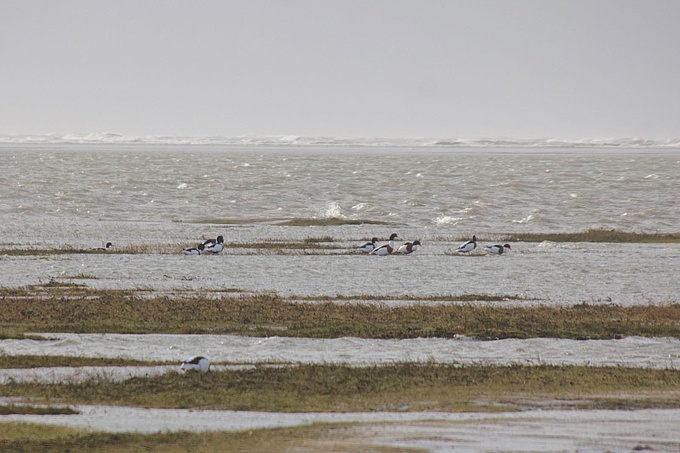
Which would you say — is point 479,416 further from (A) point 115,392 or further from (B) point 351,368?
(A) point 115,392

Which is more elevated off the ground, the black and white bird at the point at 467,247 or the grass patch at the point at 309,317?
the grass patch at the point at 309,317

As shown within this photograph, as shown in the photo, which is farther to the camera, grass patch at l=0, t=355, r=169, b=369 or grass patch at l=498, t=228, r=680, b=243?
grass patch at l=498, t=228, r=680, b=243

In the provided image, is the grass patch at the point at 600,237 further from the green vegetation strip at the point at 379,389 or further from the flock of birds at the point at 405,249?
the green vegetation strip at the point at 379,389

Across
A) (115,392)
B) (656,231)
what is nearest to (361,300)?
(115,392)

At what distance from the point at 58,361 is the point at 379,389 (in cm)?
536

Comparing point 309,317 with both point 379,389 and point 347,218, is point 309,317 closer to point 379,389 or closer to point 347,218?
point 379,389

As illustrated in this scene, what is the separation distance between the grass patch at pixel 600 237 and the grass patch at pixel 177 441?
30.4m

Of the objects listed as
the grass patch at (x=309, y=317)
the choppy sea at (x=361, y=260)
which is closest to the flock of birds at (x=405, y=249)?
the choppy sea at (x=361, y=260)

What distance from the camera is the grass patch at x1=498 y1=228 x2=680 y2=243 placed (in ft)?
131

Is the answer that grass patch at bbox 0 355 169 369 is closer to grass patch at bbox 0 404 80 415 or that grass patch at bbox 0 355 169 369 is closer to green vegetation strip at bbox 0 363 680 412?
green vegetation strip at bbox 0 363 680 412

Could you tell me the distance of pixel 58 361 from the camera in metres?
15.2

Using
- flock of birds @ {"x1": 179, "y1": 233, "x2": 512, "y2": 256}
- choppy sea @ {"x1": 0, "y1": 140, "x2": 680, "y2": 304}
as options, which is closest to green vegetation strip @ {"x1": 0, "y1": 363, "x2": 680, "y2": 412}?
choppy sea @ {"x1": 0, "y1": 140, "x2": 680, "y2": 304}

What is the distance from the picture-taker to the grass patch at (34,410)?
12125mm

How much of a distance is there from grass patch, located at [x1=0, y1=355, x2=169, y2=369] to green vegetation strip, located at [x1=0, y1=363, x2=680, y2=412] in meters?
1.10
